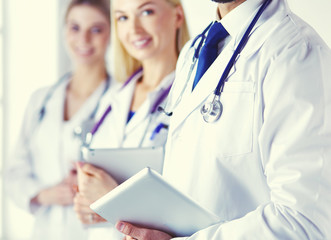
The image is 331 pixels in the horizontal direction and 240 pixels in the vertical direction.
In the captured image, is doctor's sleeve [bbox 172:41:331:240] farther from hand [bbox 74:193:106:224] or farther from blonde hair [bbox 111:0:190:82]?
blonde hair [bbox 111:0:190:82]

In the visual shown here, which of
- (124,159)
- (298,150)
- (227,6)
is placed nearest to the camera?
(298,150)

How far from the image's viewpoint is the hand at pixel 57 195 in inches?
79.9

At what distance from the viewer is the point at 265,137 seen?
0.92m

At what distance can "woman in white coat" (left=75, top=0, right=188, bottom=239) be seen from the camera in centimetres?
157

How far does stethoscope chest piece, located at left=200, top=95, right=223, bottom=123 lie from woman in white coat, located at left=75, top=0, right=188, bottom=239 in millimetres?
480

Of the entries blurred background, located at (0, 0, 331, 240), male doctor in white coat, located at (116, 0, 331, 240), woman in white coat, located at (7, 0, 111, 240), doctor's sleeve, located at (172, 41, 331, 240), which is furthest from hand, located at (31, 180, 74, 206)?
doctor's sleeve, located at (172, 41, 331, 240)

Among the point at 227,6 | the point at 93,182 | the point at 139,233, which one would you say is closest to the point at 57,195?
the point at 93,182

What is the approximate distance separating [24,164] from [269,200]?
1450 mm

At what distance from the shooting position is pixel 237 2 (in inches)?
43.4

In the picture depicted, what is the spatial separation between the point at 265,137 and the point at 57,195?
1.32 m

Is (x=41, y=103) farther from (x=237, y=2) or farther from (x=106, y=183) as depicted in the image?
(x=237, y=2)

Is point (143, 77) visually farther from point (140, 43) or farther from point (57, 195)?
point (57, 195)

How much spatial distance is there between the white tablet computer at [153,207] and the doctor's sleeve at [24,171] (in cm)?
117

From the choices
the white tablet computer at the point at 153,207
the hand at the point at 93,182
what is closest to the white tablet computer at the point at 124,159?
the hand at the point at 93,182
